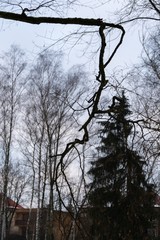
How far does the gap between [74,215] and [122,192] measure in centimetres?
144

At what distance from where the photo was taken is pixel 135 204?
138 inches

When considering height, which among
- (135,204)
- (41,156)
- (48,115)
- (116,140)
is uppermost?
(48,115)

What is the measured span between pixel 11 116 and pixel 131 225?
1709 cm

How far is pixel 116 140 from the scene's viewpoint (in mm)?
2889

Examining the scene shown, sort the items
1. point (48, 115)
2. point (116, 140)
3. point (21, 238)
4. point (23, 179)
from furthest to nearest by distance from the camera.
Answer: point (21, 238) → point (23, 179) → point (48, 115) → point (116, 140)

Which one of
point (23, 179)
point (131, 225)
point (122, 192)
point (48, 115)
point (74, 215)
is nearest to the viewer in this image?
point (74, 215)

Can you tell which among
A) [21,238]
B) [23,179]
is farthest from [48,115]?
[21,238]

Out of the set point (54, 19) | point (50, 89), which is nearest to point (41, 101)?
point (50, 89)

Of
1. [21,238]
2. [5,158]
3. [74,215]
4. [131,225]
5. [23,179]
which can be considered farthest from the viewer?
[21,238]

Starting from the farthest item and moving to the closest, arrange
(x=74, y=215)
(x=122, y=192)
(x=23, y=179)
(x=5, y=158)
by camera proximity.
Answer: (x=23, y=179) → (x=5, y=158) → (x=122, y=192) → (x=74, y=215)

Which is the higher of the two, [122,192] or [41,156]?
[41,156]

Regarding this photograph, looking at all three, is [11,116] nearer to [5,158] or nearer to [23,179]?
[5,158]

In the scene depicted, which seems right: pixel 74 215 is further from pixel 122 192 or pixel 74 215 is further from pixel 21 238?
pixel 21 238

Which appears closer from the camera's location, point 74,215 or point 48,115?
point 74,215
